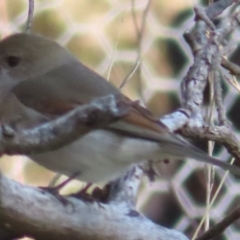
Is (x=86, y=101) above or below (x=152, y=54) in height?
above

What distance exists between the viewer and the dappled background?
2803 millimetres

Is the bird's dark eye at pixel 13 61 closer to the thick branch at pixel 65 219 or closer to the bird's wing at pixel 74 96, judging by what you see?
the bird's wing at pixel 74 96

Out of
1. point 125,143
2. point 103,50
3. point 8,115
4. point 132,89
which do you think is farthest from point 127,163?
point 103,50

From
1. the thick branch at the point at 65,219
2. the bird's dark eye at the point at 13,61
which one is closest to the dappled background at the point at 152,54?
the bird's dark eye at the point at 13,61

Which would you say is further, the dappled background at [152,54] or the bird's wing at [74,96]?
the dappled background at [152,54]

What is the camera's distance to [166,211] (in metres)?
2.88

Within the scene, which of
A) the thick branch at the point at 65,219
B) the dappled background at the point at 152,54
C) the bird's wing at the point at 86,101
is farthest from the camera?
the dappled background at the point at 152,54

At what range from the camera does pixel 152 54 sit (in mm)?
2930

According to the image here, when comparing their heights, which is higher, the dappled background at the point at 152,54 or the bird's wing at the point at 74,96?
the bird's wing at the point at 74,96

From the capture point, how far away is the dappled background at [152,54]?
2803 millimetres

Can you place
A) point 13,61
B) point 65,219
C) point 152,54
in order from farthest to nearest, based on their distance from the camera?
point 152,54 < point 13,61 < point 65,219

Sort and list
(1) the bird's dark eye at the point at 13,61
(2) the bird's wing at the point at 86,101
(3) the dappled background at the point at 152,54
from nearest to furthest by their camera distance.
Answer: (2) the bird's wing at the point at 86,101 → (1) the bird's dark eye at the point at 13,61 → (3) the dappled background at the point at 152,54

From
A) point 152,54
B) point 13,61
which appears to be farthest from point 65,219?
point 152,54

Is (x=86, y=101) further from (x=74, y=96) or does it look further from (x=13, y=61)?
(x=13, y=61)
